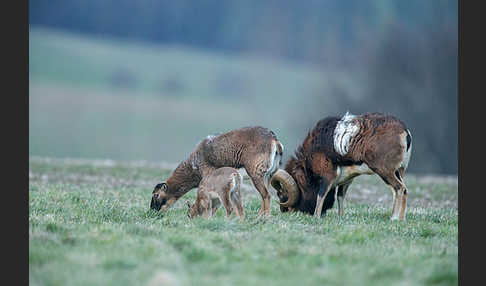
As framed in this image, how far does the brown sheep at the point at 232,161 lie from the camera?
39.2 feet

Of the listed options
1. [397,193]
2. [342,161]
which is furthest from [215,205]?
[397,193]

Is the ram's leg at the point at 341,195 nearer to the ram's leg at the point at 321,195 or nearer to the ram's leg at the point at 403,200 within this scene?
the ram's leg at the point at 321,195

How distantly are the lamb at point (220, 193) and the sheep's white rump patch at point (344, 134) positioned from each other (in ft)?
6.00

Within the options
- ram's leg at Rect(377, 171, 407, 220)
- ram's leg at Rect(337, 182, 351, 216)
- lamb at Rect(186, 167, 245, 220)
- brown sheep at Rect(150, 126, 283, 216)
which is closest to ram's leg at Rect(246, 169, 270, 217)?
brown sheep at Rect(150, 126, 283, 216)

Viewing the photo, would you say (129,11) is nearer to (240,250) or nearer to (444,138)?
(444,138)

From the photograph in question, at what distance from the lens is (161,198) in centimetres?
1256

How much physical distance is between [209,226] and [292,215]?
2070 mm

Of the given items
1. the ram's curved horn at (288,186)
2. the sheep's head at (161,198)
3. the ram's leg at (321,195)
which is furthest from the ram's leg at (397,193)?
the sheep's head at (161,198)

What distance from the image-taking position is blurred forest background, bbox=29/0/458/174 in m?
36.6

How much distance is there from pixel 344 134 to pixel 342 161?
479mm

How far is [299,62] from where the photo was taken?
6569cm

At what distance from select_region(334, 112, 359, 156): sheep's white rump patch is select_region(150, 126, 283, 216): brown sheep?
100 centimetres

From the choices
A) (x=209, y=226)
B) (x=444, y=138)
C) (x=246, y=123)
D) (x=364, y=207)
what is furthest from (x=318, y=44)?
(x=209, y=226)

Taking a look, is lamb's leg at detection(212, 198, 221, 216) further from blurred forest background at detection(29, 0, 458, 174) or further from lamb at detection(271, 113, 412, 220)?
blurred forest background at detection(29, 0, 458, 174)
